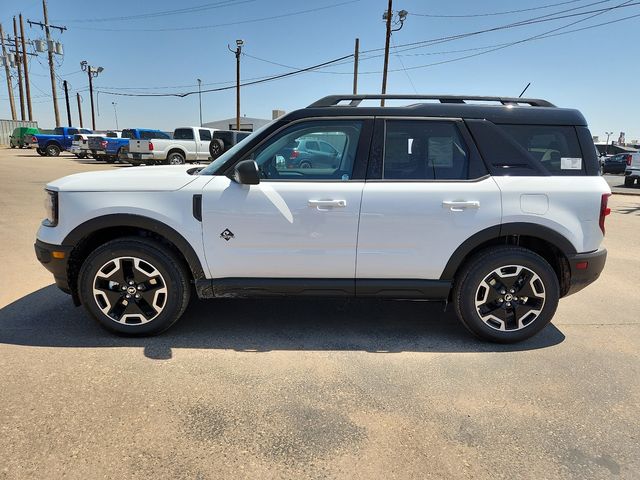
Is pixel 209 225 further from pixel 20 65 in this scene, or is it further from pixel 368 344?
pixel 20 65

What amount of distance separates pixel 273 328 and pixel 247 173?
4.65 feet

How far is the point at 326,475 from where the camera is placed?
7.20 feet

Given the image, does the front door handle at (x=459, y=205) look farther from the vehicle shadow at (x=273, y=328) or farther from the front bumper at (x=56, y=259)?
the front bumper at (x=56, y=259)

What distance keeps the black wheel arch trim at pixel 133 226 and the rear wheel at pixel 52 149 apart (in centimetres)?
3282

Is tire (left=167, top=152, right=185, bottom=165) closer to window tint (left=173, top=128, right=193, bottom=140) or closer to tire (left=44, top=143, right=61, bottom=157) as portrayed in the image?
window tint (left=173, top=128, right=193, bottom=140)

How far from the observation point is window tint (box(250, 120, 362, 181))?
3.51 meters

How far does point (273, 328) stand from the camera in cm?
388

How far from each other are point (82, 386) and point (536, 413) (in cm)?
288

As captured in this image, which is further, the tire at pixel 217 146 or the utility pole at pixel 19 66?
the utility pole at pixel 19 66

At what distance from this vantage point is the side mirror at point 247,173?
323cm

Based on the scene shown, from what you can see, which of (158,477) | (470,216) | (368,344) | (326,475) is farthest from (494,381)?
(158,477)

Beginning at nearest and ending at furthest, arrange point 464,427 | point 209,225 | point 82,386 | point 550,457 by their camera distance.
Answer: point 550,457
point 464,427
point 82,386
point 209,225

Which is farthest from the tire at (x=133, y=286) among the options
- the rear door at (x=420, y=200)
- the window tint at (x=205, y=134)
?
the window tint at (x=205, y=134)

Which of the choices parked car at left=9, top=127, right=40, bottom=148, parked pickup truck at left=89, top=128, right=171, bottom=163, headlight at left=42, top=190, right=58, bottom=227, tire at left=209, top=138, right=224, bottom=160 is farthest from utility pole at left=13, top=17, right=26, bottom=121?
headlight at left=42, top=190, right=58, bottom=227
